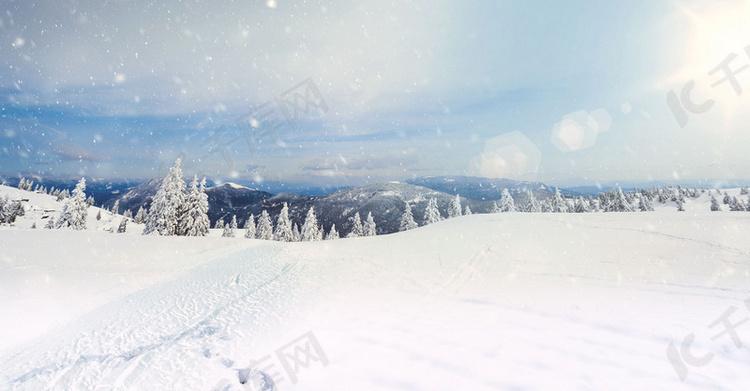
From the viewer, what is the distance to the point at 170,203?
3438 cm

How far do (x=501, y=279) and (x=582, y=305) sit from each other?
288cm

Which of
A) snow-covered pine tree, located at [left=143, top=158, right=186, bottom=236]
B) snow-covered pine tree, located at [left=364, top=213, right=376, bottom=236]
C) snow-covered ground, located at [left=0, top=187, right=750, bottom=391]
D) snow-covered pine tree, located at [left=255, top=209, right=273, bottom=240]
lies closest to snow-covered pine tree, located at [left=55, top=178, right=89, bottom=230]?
snow-covered pine tree, located at [left=143, top=158, right=186, bottom=236]

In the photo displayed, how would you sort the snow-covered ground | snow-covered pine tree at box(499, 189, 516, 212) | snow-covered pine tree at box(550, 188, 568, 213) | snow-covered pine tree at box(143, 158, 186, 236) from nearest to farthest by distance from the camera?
the snow-covered ground → snow-covered pine tree at box(143, 158, 186, 236) → snow-covered pine tree at box(499, 189, 516, 212) → snow-covered pine tree at box(550, 188, 568, 213)

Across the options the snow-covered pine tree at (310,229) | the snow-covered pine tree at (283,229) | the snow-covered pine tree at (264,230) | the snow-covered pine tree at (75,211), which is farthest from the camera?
the snow-covered pine tree at (264,230)

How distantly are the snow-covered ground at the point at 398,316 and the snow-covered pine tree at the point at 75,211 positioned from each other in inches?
1334

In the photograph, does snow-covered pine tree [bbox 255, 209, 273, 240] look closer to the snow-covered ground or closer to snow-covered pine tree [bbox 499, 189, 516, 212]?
the snow-covered ground

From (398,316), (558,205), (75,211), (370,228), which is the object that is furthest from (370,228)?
(398,316)

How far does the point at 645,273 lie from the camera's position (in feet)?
28.8

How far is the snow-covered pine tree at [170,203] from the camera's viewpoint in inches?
1347

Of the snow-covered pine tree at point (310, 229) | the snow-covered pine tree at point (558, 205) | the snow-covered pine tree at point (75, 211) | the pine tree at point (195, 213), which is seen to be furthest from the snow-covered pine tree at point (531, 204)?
the snow-covered pine tree at point (75, 211)

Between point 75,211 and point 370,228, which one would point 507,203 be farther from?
point 75,211

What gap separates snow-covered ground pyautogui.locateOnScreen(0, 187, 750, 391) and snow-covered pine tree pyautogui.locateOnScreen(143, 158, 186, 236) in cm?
2106

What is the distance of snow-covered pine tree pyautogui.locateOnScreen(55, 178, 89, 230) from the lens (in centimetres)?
3841

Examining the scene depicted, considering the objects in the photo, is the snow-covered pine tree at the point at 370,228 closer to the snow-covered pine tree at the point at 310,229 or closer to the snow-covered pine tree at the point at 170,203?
the snow-covered pine tree at the point at 310,229
